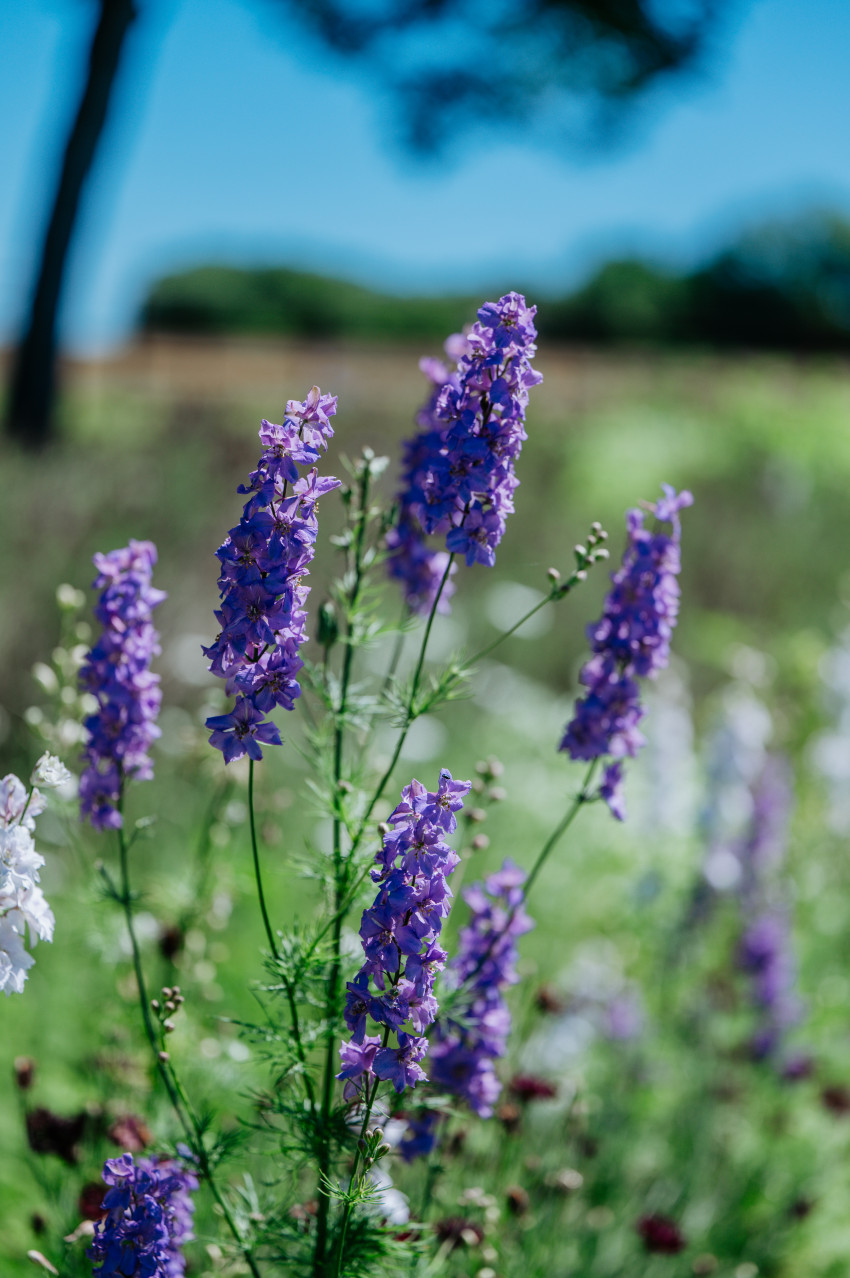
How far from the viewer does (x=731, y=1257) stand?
2.98m

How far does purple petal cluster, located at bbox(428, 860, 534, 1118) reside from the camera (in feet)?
5.84

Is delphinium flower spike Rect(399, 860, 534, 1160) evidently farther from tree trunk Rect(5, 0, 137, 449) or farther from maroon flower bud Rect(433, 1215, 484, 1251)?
tree trunk Rect(5, 0, 137, 449)

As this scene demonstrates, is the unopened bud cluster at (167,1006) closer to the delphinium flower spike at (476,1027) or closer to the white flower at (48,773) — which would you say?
the white flower at (48,773)

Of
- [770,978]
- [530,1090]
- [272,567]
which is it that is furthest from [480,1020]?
[770,978]

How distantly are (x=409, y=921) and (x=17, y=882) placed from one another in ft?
1.58

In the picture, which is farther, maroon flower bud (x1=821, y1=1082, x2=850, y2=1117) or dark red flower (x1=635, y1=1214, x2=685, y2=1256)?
maroon flower bud (x1=821, y1=1082, x2=850, y2=1117)

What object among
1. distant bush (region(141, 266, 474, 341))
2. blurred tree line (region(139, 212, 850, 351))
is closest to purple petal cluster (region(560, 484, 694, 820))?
A: blurred tree line (region(139, 212, 850, 351))

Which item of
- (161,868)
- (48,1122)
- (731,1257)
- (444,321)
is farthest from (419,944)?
(444,321)

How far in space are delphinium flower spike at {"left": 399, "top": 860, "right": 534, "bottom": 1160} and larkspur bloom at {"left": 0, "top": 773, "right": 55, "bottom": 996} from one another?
71cm

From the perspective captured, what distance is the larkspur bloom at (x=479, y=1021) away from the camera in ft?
5.84

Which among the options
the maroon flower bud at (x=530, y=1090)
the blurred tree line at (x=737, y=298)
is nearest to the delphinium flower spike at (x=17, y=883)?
the maroon flower bud at (x=530, y=1090)

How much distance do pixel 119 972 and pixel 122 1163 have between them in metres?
1.25

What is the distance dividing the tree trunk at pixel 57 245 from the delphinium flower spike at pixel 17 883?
31.0ft

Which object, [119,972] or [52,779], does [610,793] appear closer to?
[52,779]
